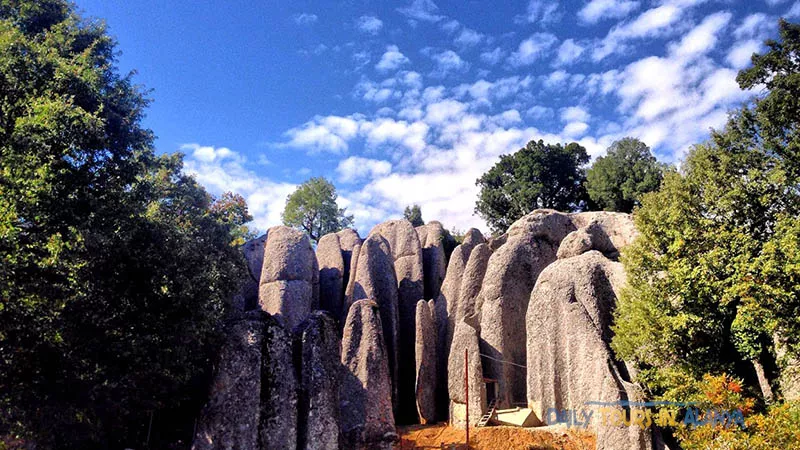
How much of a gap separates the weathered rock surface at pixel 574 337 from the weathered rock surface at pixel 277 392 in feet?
27.7

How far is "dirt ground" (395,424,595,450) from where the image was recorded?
16594 millimetres

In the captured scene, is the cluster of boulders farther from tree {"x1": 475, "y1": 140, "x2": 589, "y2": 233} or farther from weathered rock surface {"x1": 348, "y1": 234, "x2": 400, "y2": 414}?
tree {"x1": 475, "y1": 140, "x2": 589, "y2": 233}

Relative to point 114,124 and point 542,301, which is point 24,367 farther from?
point 542,301

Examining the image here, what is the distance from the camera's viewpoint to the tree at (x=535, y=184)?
140 feet

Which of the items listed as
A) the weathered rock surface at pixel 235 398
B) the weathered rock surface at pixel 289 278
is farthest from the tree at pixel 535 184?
the weathered rock surface at pixel 235 398

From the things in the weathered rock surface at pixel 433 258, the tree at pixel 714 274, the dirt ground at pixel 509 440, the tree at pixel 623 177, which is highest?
the tree at pixel 623 177

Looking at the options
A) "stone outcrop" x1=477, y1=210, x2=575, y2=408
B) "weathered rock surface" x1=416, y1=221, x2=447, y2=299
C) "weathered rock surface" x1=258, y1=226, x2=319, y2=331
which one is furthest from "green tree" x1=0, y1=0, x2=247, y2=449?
"weathered rock surface" x1=416, y1=221, x2=447, y2=299

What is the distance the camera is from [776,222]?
15883mm

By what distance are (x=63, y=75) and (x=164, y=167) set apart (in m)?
14.6

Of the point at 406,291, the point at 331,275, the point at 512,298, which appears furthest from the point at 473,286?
the point at 331,275

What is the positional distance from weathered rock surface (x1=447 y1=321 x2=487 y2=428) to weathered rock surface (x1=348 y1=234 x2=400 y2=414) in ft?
12.8

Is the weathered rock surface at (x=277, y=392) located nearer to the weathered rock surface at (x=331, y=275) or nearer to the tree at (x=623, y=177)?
the weathered rock surface at (x=331, y=275)

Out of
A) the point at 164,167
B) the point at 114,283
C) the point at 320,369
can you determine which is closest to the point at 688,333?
the point at 320,369

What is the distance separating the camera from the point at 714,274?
15.6m
